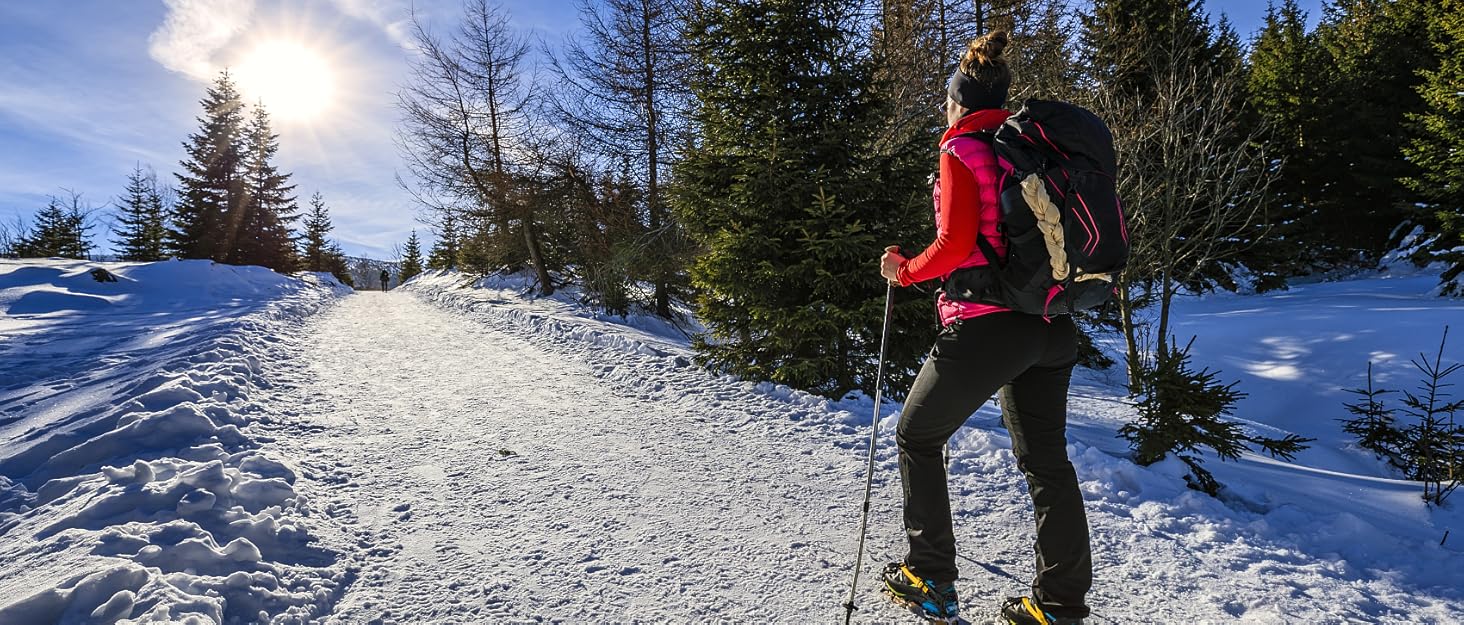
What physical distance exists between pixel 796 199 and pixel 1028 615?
422cm

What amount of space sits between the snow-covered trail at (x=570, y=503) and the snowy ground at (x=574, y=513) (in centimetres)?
2

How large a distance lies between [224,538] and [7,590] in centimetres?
63

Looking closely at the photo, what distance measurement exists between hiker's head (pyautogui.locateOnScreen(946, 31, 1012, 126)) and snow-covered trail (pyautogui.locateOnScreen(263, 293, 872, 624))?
209 cm

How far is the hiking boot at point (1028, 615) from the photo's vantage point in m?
2.13

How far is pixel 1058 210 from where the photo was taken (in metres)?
1.85

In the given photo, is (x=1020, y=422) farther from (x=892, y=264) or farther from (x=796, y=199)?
(x=796, y=199)

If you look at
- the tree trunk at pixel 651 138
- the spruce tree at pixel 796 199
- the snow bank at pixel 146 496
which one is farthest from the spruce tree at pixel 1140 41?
the snow bank at pixel 146 496

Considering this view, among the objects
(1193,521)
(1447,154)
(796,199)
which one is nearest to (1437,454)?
(1193,521)

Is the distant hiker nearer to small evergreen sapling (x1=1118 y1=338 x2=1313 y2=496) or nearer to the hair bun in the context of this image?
the hair bun

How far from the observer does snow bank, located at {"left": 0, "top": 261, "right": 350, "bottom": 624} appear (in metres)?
2.17

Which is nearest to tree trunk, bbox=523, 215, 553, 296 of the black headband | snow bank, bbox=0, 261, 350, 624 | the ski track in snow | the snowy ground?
snow bank, bbox=0, 261, 350, 624

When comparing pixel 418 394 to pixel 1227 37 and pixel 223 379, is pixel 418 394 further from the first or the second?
pixel 1227 37

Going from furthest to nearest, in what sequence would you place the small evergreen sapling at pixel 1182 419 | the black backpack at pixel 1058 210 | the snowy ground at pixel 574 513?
the small evergreen sapling at pixel 1182 419
the snowy ground at pixel 574 513
the black backpack at pixel 1058 210

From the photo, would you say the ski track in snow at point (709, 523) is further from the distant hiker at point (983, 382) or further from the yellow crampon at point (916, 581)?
the distant hiker at point (983, 382)
